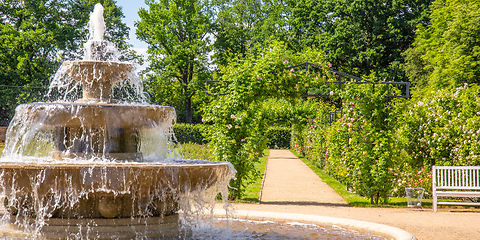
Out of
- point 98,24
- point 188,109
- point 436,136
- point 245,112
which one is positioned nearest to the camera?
point 98,24

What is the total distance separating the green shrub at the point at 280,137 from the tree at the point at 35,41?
13294 millimetres

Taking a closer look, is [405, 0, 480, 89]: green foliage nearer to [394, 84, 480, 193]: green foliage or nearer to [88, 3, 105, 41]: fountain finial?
[394, 84, 480, 193]: green foliage

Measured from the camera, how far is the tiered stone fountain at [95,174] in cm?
569

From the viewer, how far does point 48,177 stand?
5637 millimetres

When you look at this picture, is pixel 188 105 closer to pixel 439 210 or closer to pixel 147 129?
pixel 439 210

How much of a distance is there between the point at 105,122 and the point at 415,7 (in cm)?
3276

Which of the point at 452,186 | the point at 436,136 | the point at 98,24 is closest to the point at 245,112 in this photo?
the point at 436,136

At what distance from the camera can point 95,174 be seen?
560 cm

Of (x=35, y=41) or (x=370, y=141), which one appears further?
(x=35, y=41)

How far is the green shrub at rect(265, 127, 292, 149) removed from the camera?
42406 millimetres

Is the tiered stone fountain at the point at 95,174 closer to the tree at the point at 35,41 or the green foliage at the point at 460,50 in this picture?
the green foliage at the point at 460,50

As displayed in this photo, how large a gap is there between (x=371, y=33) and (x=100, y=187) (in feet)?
107

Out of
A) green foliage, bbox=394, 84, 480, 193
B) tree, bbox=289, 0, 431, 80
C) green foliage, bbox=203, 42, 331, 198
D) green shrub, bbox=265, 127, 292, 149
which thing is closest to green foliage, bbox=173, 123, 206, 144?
green shrub, bbox=265, 127, 292, 149

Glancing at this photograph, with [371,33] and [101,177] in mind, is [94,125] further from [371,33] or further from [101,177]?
[371,33]
